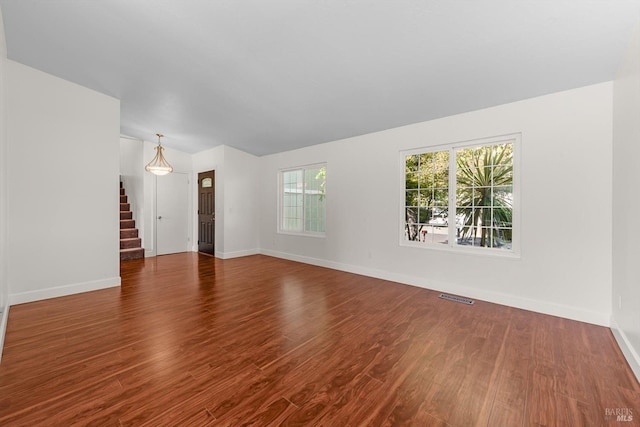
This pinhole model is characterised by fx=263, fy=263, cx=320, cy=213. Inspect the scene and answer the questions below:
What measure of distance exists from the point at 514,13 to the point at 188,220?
7539 mm

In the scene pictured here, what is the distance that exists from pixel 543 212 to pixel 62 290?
616 centimetres

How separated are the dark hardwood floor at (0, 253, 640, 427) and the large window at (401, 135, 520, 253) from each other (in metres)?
0.93

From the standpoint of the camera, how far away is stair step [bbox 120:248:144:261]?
5914mm

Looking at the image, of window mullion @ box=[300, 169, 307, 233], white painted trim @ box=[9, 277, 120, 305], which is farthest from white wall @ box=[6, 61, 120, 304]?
window mullion @ box=[300, 169, 307, 233]

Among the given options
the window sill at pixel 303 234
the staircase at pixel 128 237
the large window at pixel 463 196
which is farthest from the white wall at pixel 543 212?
the staircase at pixel 128 237

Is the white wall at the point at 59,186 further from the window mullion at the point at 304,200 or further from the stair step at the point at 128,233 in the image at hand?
the window mullion at the point at 304,200

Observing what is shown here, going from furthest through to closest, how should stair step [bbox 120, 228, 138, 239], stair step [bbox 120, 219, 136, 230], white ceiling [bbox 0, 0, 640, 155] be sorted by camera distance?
1. stair step [bbox 120, 219, 136, 230]
2. stair step [bbox 120, 228, 138, 239]
3. white ceiling [bbox 0, 0, 640, 155]

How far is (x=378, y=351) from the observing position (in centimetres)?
222

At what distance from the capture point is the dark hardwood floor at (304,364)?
155 cm

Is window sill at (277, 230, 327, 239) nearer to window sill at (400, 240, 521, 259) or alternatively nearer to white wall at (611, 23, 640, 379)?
window sill at (400, 240, 521, 259)

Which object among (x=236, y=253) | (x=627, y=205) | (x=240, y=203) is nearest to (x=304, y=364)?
(x=627, y=205)

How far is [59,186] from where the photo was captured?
3549 mm

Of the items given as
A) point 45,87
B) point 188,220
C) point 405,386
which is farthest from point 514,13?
point 188,220

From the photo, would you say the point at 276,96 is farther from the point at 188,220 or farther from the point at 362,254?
the point at 188,220
